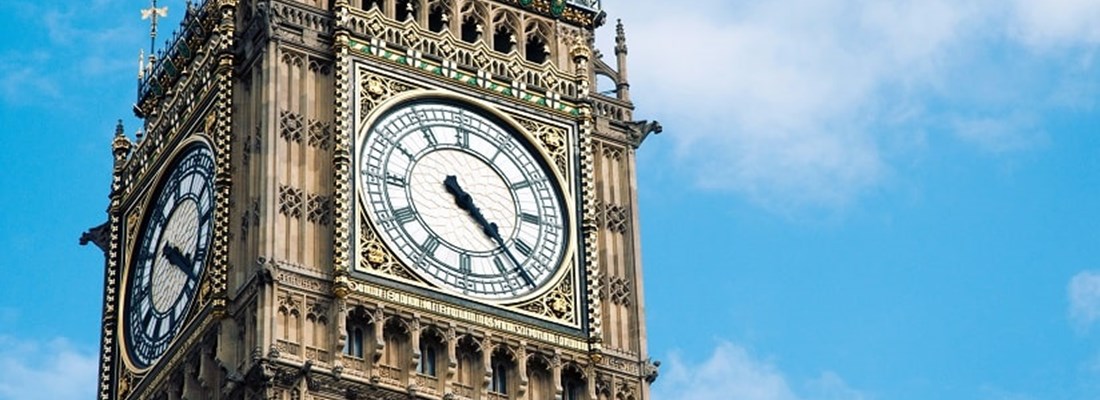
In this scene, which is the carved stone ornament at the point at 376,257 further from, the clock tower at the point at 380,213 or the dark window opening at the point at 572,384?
the dark window opening at the point at 572,384

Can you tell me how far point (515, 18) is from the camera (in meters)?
69.4

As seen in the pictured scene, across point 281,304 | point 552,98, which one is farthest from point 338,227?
point 552,98

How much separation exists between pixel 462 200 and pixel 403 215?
1.43m

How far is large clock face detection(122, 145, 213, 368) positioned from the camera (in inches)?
2586

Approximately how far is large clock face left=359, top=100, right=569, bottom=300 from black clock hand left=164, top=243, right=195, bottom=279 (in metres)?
3.77

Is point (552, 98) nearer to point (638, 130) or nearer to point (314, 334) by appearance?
point (638, 130)

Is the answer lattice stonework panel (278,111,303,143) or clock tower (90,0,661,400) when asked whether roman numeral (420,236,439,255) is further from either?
lattice stonework panel (278,111,303,143)

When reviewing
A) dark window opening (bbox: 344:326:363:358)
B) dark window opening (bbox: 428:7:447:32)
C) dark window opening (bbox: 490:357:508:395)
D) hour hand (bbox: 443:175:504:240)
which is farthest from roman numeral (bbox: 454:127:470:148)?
dark window opening (bbox: 344:326:363:358)

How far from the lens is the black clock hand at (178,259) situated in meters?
65.8

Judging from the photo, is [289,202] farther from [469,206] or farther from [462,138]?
[462,138]

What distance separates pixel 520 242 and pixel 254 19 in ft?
21.3

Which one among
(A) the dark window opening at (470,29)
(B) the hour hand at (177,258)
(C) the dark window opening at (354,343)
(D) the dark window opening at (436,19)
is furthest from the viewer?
(A) the dark window opening at (470,29)

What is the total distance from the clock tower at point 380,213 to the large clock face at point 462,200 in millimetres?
41

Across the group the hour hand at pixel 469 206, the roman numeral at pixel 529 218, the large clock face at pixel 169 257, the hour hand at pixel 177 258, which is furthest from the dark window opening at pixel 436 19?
the hour hand at pixel 177 258
